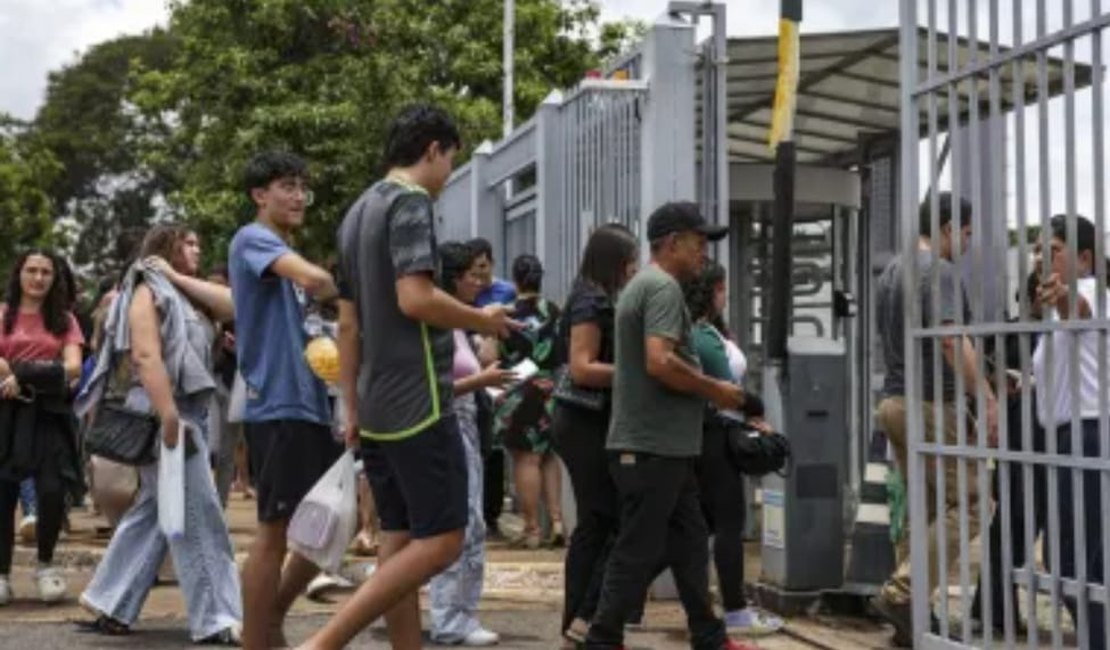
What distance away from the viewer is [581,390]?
288 inches

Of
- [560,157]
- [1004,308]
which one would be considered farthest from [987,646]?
[560,157]

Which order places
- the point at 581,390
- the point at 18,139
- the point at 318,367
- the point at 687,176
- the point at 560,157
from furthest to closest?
the point at 18,139 → the point at 560,157 → the point at 687,176 → the point at 581,390 → the point at 318,367

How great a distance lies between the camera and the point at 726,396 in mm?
6910

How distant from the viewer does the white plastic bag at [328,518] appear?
6.41 meters

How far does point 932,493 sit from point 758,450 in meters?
0.80

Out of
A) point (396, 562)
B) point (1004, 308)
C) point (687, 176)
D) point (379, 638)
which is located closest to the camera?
point (396, 562)

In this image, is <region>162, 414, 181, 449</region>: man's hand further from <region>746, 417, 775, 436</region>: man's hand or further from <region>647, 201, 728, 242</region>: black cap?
<region>746, 417, 775, 436</region>: man's hand

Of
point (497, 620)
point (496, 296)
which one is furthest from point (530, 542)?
point (497, 620)

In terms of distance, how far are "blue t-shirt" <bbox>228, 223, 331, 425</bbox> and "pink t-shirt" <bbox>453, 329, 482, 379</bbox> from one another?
93 centimetres

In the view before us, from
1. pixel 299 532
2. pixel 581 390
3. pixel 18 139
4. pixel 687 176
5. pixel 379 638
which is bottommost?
pixel 379 638

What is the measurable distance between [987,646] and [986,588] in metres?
0.19

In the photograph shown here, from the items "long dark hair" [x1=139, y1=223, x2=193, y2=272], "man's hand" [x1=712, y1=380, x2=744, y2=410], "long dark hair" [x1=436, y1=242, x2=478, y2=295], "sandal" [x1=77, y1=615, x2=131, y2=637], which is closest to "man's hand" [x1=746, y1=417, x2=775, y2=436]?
"man's hand" [x1=712, y1=380, x2=744, y2=410]

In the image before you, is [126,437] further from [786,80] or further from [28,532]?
[28,532]

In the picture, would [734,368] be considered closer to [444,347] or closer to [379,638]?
[379,638]
